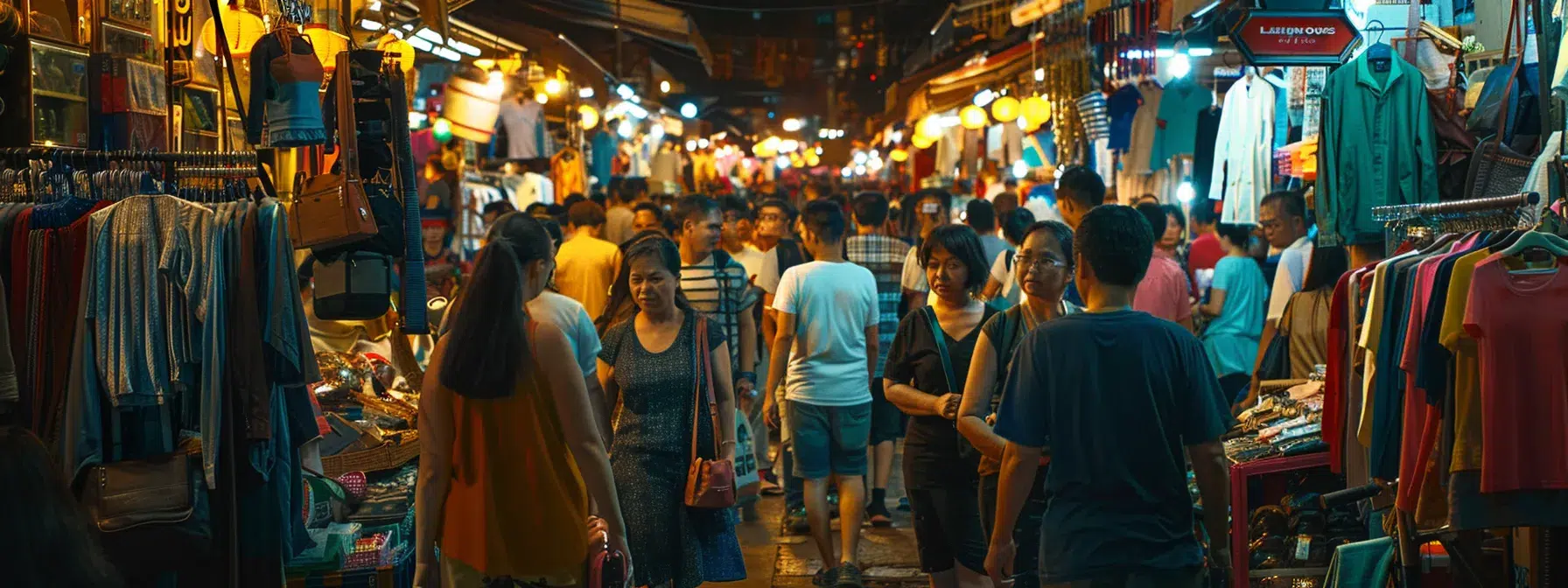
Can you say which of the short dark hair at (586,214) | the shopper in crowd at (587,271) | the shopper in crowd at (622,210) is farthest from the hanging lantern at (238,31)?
the shopper in crowd at (622,210)

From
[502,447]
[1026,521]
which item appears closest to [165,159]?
[502,447]

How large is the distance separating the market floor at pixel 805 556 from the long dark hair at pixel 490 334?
3.57 metres

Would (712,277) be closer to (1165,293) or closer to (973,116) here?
(1165,293)

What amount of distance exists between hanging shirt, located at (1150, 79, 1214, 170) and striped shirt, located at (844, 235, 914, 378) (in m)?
3.55

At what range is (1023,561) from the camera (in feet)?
18.1

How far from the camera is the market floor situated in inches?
305

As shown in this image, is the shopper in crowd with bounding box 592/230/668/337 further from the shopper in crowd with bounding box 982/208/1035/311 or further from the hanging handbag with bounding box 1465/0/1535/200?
the hanging handbag with bounding box 1465/0/1535/200

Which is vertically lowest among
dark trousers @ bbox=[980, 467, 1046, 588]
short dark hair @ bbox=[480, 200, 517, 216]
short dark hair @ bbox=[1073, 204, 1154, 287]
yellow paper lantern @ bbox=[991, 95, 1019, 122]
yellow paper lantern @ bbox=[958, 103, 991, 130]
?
dark trousers @ bbox=[980, 467, 1046, 588]

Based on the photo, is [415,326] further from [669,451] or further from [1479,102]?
[1479,102]

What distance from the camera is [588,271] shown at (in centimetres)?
941

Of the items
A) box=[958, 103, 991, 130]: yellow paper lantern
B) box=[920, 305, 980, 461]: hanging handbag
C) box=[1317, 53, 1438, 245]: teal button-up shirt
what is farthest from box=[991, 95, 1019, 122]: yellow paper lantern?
box=[920, 305, 980, 461]: hanging handbag

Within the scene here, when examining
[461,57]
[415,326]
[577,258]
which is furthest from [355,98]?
[461,57]

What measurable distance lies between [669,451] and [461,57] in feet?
27.7

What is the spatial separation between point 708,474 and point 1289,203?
4.58 meters
